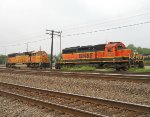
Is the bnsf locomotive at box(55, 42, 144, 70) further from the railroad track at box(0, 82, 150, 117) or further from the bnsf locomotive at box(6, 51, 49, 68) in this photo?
the railroad track at box(0, 82, 150, 117)

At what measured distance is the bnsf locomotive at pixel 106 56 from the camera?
26.7 meters

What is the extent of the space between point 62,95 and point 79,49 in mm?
22593

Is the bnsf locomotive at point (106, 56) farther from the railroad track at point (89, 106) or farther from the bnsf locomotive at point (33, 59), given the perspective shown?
the railroad track at point (89, 106)

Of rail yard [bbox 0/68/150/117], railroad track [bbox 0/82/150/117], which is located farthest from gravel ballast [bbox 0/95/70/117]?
railroad track [bbox 0/82/150/117]

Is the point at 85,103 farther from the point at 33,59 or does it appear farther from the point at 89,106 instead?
the point at 33,59

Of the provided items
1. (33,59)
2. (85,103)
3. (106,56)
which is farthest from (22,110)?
(33,59)

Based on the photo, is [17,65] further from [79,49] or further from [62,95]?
[62,95]

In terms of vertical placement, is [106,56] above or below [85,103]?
above

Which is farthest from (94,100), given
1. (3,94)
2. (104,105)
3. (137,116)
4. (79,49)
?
(79,49)

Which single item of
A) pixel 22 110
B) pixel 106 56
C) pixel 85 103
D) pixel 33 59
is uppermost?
pixel 106 56

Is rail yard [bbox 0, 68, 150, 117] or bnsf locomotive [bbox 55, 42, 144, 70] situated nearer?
rail yard [bbox 0, 68, 150, 117]

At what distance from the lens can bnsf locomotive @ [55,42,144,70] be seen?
2667 centimetres

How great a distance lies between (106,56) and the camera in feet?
93.2

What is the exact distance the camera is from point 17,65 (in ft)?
157
